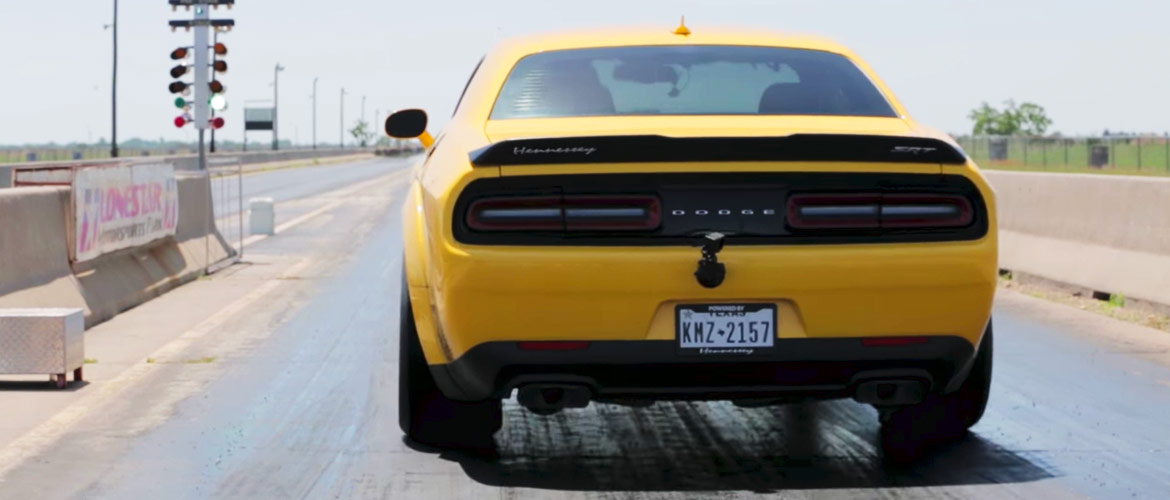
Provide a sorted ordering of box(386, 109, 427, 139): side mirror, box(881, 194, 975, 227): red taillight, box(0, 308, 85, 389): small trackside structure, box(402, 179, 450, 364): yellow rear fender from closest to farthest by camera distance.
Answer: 1. box(881, 194, 975, 227): red taillight
2. box(402, 179, 450, 364): yellow rear fender
3. box(386, 109, 427, 139): side mirror
4. box(0, 308, 85, 389): small trackside structure

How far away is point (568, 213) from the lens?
232 inches

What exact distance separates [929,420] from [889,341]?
0.99 m

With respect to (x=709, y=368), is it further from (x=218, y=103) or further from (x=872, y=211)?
(x=218, y=103)

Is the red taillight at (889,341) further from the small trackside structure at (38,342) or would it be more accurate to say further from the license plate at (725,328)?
the small trackside structure at (38,342)

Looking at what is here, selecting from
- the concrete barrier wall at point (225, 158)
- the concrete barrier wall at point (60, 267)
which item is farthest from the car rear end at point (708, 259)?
the concrete barrier wall at point (225, 158)

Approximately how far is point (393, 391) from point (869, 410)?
2.35m

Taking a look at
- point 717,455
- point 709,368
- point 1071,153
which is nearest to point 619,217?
point 709,368

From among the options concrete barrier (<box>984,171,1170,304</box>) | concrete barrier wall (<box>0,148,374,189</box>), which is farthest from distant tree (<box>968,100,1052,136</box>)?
concrete barrier (<box>984,171,1170,304</box>)

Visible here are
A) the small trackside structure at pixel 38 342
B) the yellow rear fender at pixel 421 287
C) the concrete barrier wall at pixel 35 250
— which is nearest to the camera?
the yellow rear fender at pixel 421 287

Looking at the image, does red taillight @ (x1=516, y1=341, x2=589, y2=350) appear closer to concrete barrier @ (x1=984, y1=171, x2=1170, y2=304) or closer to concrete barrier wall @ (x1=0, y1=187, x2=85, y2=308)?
concrete barrier wall @ (x1=0, y1=187, x2=85, y2=308)

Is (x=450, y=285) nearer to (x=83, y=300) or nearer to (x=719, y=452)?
(x=719, y=452)

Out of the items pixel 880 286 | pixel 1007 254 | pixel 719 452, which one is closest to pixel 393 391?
pixel 719 452

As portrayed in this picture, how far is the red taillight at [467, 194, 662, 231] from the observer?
19.3 ft

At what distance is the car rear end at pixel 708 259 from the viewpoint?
586 centimetres
